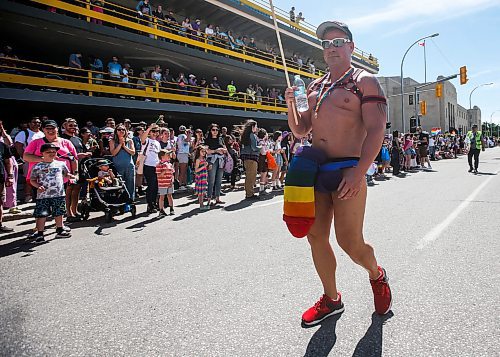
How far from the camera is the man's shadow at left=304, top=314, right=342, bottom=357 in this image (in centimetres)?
199

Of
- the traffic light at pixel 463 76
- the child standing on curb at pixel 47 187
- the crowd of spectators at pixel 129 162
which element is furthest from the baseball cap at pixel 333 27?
Answer: the traffic light at pixel 463 76

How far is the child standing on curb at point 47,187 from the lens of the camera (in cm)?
490

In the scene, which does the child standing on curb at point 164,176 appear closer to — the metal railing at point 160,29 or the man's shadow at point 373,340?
the man's shadow at point 373,340

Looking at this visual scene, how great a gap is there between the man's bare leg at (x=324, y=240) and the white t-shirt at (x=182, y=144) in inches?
346

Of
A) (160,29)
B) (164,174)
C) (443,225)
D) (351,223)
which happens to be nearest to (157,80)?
(160,29)

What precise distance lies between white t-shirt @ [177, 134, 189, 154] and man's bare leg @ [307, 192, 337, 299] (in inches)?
346

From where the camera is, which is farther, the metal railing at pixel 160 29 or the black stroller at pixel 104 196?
the metal railing at pixel 160 29

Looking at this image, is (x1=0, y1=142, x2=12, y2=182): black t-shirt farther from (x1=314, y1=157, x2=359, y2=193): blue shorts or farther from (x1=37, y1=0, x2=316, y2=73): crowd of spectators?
(x1=37, y1=0, x2=316, y2=73): crowd of spectators

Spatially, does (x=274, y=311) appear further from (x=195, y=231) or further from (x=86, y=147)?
(x=86, y=147)

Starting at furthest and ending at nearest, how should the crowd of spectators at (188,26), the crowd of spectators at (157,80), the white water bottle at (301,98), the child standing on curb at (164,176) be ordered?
the crowd of spectators at (188,26) < the crowd of spectators at (157,80) < the child standing on curb at (164,176) < the white water bottle at (301,98)

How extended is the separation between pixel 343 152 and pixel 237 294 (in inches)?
55.0

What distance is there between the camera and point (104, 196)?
21.2 feet

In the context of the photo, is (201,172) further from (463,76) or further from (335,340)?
(463,76)

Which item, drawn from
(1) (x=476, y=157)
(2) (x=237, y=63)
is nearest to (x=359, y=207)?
(1) (x=476, y=157)
